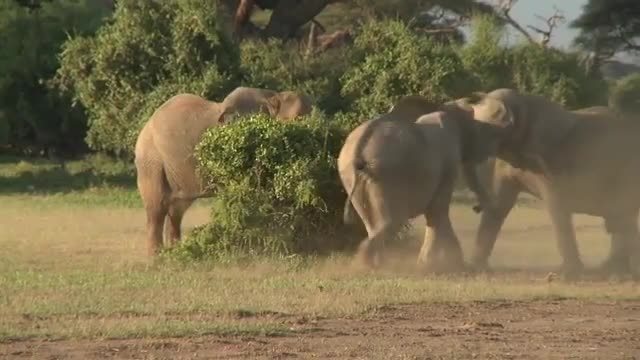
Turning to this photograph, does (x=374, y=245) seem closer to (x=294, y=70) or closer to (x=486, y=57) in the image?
(x=486, y=57)

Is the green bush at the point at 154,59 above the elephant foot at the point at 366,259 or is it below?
above

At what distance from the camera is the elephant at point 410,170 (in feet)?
50.2

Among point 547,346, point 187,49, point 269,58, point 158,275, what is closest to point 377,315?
point 547,346

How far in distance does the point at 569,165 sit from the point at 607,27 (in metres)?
26.1

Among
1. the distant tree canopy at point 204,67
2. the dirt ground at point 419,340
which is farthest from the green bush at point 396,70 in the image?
the dirt ground at point 419,340

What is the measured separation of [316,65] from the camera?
33.3m

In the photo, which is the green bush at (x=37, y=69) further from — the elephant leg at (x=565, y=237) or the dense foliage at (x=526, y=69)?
the elephant leg at (x=565, y=237)

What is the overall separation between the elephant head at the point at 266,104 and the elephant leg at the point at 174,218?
1185 mm

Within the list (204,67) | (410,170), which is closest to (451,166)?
(410,170)

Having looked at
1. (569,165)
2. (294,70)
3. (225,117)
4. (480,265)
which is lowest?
(480,265)

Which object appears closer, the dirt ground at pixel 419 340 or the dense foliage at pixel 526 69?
the dirt ground at pixel 419 340

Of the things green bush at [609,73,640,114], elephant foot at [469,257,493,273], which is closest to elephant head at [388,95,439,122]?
elephant foot at [469,257,493,273]

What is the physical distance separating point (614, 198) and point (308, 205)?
3.43 m

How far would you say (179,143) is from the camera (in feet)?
56.9
